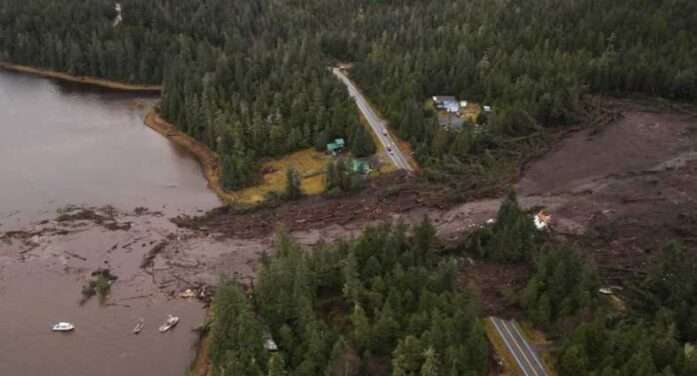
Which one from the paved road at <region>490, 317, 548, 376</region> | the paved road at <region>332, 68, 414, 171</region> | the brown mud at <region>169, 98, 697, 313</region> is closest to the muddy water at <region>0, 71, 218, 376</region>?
the brown mud at <region>169, 98, 697, 313</region>

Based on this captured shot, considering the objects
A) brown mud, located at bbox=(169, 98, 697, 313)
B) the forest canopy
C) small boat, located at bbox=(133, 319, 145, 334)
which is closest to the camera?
small boat, located at bbox=(133, 319, 145, 334)

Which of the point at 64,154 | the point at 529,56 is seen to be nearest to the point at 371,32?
the point at 529,56

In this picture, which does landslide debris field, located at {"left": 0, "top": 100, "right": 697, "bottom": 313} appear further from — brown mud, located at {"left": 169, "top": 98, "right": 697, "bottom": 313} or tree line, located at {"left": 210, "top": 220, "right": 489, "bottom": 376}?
tree line, located at {"left": 210, "top": 220, "right": 489, "bottom": 376}

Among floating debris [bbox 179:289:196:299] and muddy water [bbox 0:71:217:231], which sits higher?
muddy water [bbox 0:71:217:231]

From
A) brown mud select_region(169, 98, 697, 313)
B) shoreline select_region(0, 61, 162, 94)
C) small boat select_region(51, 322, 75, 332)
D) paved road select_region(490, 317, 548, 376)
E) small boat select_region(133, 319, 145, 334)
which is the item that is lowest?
small boat select_region(133, 319, 145, 334)

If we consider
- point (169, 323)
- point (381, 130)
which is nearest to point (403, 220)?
point (169, 323)

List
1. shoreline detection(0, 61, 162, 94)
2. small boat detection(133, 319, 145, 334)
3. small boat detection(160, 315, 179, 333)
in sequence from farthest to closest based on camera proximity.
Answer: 1. shoreline detection(0, 61, 162, 94)
2. small boat detection(160, 315, 179, 333)
3. small boat detection(133, 319, 145, 334)

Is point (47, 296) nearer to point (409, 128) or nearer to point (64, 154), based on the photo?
point (64, 154)
